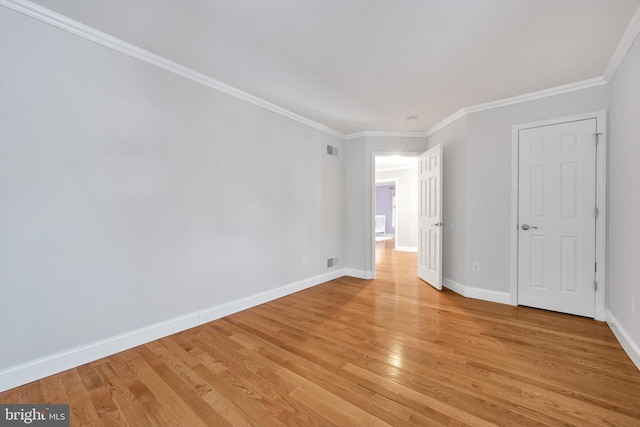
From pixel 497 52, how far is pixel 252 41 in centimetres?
209

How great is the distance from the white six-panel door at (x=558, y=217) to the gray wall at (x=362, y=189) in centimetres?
176

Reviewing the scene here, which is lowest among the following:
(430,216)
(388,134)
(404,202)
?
(430,216)

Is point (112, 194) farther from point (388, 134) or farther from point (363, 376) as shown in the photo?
point (388, 134)

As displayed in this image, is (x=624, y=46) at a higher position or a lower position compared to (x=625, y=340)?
higher

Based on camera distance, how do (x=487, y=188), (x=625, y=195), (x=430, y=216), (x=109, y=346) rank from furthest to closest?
(x=430, y=216)
(x=487, y=188)
(x=625, y=195)
(x=109, y=346)

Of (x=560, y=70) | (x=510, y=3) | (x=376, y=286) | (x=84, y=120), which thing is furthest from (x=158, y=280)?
(x=560, y=70)

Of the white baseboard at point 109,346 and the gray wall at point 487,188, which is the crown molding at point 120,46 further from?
the gray wall at point 487,188

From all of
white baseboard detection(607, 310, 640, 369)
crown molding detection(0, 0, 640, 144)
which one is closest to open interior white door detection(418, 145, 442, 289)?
crown molding detection(0, 0, 640, 144)

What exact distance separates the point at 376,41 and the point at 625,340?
126 inches

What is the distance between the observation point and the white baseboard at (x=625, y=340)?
1932 mm

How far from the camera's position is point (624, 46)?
6.97 feet

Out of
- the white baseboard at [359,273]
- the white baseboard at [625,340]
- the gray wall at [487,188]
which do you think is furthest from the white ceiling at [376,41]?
the white baseboard at [359,273]

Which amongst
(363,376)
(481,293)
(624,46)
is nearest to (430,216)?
(481,293)

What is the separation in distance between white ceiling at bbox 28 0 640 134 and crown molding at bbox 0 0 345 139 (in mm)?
54
